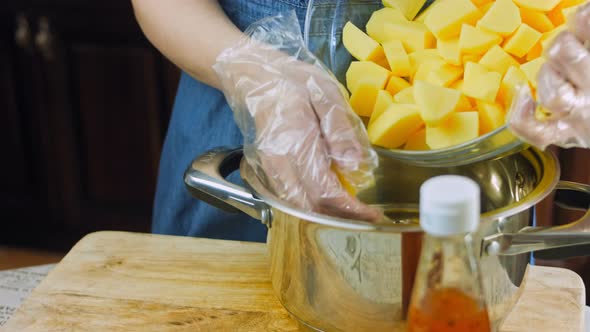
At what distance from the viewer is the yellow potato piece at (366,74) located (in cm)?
79

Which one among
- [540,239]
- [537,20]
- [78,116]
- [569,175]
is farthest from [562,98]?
[78,116]

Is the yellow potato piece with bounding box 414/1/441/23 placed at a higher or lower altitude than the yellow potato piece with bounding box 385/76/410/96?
higher

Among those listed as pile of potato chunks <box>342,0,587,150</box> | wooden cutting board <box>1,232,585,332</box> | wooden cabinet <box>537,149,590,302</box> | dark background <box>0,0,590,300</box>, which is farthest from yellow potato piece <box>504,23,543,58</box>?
dark background <box>0,0,590,300</box>

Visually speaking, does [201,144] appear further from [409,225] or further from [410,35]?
[409,225]

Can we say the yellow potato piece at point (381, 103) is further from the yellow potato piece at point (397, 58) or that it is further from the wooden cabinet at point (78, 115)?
the wooden cabinet at point (78, 115)

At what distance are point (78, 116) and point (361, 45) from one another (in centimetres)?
134

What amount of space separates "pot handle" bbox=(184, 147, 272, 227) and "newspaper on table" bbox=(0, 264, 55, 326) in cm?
29

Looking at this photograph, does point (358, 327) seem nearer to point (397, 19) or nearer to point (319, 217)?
point (319, 217)

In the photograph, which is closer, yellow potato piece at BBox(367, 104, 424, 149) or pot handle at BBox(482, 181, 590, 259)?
pot handle at BBox(482, 181, 590, 259)

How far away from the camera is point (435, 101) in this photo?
0.71 meters

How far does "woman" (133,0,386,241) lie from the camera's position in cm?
70

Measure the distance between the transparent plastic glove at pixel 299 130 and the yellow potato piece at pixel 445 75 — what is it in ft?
0.31

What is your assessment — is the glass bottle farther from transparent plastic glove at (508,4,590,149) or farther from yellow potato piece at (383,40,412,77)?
yellow potato piece at (383,40,412,77)

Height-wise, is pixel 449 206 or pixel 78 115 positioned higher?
pixel 449 206
